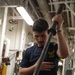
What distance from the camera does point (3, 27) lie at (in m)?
4.67

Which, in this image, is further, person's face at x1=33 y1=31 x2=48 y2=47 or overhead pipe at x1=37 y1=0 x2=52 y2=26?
overhead pipe at x1=37 y1=0 x2=52 y2=26

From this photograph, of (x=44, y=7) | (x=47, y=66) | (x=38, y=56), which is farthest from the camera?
(x=44, y=7)

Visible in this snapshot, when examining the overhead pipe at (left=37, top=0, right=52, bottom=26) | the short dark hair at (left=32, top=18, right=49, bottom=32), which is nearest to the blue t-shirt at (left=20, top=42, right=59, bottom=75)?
the short dark hair at (left=32, top=18, right=49, bottom=32)

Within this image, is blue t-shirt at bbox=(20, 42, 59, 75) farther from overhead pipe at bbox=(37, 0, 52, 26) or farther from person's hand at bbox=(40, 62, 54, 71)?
overhead pipe at bbox=(37, 0, 52, 26)

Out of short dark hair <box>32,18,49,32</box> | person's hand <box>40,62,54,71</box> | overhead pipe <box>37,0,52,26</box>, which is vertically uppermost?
overhead pipe <box>37,0,52,26</box>

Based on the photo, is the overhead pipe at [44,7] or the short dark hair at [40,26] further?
the overhead pipe at [44,7]

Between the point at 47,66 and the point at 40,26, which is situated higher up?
the point at 40,26

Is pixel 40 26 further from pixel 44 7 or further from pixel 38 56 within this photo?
pixel 44 7

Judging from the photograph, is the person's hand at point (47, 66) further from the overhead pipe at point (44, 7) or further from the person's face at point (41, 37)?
the overhead pipe at point (44, 7)

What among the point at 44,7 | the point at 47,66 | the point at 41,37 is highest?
the point at 44,7

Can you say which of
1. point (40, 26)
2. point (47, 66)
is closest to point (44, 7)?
point (40, 26)

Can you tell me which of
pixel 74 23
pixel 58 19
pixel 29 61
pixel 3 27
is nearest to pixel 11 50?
pixel 3 27

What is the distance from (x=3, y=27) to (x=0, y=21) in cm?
17

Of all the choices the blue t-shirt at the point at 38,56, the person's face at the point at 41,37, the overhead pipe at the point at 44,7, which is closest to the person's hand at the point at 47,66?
the blue t-shirt at the point at 38,56
